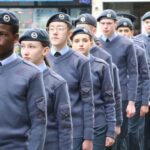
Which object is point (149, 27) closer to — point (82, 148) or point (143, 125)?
point (143, 125)

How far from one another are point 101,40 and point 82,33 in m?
1.75

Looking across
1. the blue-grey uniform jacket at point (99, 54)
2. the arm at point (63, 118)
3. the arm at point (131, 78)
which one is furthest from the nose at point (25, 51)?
the arm at point (131, 78)

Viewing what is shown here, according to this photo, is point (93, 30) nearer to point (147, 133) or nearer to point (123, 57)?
point (123, 57)

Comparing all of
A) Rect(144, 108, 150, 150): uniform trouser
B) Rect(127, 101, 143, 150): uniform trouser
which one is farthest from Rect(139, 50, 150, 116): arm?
Rect(144, 108, 150, 150): uniform trouser

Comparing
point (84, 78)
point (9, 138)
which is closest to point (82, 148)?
point (84, 78)

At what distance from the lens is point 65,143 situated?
16.1ft

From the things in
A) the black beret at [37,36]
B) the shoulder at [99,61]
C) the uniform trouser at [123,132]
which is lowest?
the uniform trouser at [123,132]

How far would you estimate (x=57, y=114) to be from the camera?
16.1 feet

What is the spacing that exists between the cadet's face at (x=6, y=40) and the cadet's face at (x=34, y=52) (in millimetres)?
865

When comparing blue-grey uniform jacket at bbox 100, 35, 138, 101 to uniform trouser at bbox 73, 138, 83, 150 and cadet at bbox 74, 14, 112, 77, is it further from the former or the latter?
uniform trouser at bbox 73, 138, 83, 150

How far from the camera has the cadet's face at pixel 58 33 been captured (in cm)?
577

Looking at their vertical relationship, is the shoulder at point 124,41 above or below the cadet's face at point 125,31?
below

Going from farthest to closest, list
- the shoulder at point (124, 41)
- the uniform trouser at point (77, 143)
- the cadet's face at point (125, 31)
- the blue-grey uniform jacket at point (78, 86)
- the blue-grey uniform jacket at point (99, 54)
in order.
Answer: the cadet's face at point (125, 31) < the shoulder at point (124, 41) < the blue-grey uniform jacket at point (99, 54) < the uniform trouser at point (77, 143) < the blue-grey uniform jacket at point (78, 86)

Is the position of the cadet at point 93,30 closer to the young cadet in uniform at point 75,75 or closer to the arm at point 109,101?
the arm at point 109,101
